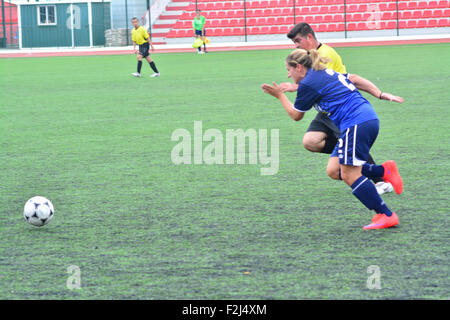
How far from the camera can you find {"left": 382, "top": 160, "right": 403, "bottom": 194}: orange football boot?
602 centimetres

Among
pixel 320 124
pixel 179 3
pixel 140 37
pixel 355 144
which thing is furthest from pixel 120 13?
pixel 355 144

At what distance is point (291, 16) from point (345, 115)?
3778cm

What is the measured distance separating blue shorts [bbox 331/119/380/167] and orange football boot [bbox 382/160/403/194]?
0.65 m

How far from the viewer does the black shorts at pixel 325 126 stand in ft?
22.1

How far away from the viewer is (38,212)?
18.8ft

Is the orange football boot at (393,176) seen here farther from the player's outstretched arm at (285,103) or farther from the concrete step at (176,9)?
the concrete step at (176,9)

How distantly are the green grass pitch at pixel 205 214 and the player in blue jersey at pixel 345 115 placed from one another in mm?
270

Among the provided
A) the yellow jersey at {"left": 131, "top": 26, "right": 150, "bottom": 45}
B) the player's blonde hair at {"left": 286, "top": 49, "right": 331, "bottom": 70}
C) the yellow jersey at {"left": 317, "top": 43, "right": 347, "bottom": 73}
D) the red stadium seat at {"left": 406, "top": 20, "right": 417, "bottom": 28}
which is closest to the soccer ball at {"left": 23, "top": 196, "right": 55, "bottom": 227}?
the player's blonde hair at {"left": 286, "top": 49, "right": 331, "bottom": 70}

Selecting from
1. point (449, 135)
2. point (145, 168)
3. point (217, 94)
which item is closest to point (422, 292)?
point (145, 168)

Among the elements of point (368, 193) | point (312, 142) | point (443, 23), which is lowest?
point (368, 193)

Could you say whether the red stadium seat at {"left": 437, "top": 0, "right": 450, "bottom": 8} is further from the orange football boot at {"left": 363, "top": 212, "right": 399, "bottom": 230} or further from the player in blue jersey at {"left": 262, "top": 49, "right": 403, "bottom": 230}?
the orange football boot at {"left": 363, "top": 212, "right": 399, "bottom": 230}

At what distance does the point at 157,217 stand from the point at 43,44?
39.5 m

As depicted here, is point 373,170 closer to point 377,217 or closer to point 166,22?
point 377,217

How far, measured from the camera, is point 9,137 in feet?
35.2
